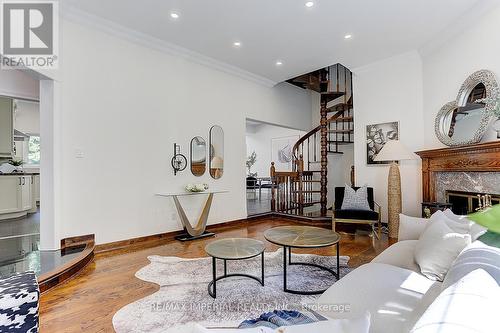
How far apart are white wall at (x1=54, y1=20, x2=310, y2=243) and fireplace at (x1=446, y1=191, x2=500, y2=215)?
12.1ft

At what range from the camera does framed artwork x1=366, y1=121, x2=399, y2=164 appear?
4.76 m

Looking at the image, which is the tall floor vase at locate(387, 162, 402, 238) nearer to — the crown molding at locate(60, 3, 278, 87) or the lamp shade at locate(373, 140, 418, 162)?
the lamp shade at locate(373, 140, 418, 162)

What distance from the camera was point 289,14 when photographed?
3439 millimetres

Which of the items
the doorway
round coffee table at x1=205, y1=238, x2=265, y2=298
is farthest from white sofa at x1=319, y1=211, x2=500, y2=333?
the doorway

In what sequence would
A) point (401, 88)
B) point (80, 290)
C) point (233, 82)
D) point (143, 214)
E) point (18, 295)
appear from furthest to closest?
1. point (233, 82)
2. point (401, 88)
3. point (143, 214)
4. point (80, 290)
5. point (18, 295)

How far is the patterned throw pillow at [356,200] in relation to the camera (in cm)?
442

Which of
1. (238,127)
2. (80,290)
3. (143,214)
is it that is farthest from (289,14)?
(80,290)

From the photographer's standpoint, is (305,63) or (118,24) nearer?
(118,24)

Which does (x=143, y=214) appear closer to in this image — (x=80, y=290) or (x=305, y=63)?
(x=80, y=290)

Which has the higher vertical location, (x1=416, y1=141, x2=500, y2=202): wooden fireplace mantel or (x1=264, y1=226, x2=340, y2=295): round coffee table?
(x1=416, y1=141, x2=500, y2=202): wooden fireplace mantel

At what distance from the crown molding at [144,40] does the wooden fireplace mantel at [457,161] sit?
145 inches

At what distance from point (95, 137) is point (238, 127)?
272 cm

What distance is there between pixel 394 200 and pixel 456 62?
2.20 meters

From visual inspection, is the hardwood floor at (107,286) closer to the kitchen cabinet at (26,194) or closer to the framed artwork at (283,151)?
the kitchen cabinet at (26,194)
